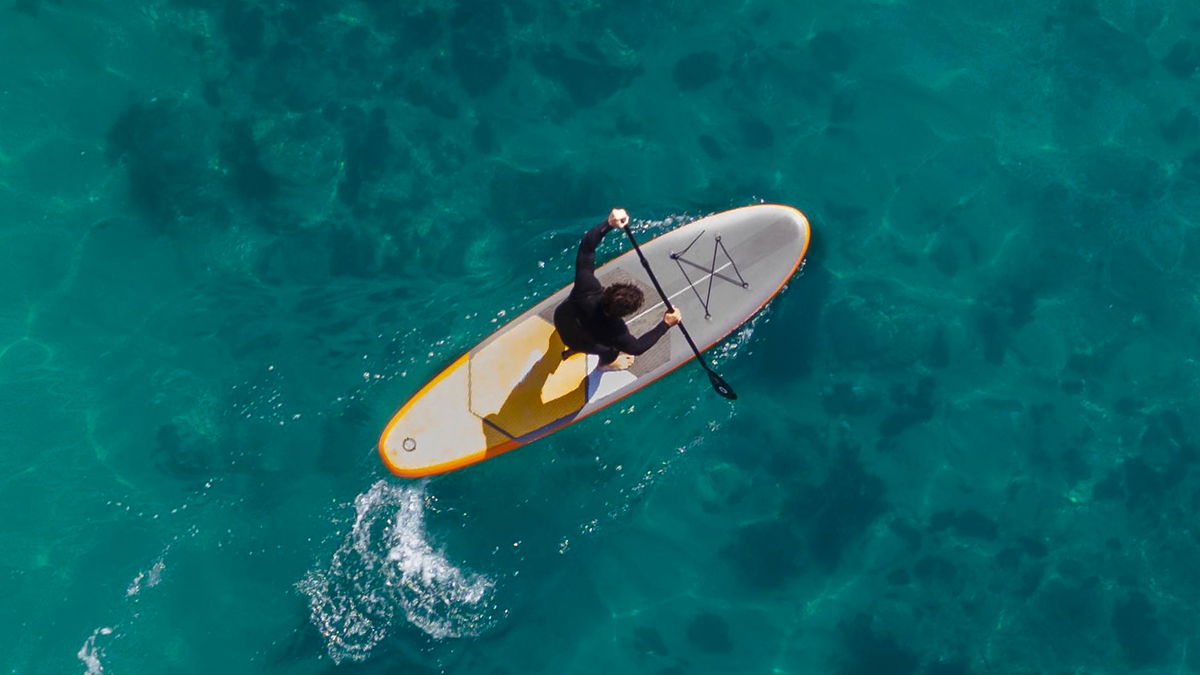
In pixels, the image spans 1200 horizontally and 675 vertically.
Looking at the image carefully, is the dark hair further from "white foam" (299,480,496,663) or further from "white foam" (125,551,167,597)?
"white foam" (125,551,167,597)

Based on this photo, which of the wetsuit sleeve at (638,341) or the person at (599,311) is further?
the wetsuit sleeve at (638,341)

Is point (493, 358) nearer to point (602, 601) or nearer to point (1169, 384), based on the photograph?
point (602, 601)

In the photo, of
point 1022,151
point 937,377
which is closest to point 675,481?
point 937,377

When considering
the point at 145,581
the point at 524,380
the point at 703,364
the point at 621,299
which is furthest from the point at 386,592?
the point at 621,299

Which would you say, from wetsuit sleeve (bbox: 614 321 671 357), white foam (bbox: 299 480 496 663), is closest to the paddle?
wetsuit sleeve (bbox: 614 321 671 357)

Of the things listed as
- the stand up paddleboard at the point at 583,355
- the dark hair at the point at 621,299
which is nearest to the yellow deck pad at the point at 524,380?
the stand up paddleboard at the point at 583,355

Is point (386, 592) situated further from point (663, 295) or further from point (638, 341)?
point (663, 295)

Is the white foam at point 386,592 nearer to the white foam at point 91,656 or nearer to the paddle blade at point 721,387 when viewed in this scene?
the white foam at point 91,656
